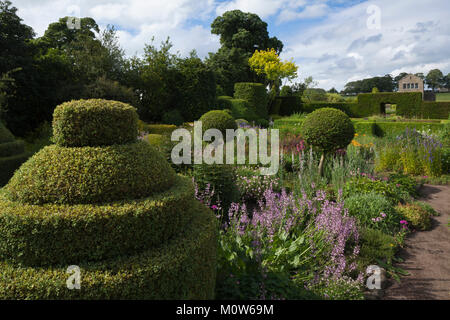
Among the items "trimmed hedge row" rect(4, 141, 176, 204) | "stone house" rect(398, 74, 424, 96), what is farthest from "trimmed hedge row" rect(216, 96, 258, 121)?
"stone house" rect(398, 74, 424, 96)

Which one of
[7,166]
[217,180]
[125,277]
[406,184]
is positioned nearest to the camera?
[125,277]

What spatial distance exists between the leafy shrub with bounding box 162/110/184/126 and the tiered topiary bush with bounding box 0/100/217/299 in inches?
597

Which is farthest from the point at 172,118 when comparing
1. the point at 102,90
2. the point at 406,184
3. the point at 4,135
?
the point at 406,184

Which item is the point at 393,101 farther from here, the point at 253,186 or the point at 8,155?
the point at 8,155

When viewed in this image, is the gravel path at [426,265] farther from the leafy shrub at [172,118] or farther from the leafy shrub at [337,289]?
the leafy shrub at [172,118]

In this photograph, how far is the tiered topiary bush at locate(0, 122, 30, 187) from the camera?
24.6ft

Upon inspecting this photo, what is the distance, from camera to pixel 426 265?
4.19m

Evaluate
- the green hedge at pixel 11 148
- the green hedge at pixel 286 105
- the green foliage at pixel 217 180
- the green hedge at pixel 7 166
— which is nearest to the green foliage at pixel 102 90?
the green hedge at pixel 11 148

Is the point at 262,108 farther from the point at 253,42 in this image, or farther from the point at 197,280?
the point at 197,280

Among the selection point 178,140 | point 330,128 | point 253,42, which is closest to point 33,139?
point 178,140

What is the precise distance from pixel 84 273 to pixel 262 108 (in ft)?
74.0

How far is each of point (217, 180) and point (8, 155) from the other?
20.0ft

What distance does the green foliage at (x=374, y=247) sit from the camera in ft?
13.5

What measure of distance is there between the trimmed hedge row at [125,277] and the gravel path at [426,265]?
2.51 m
